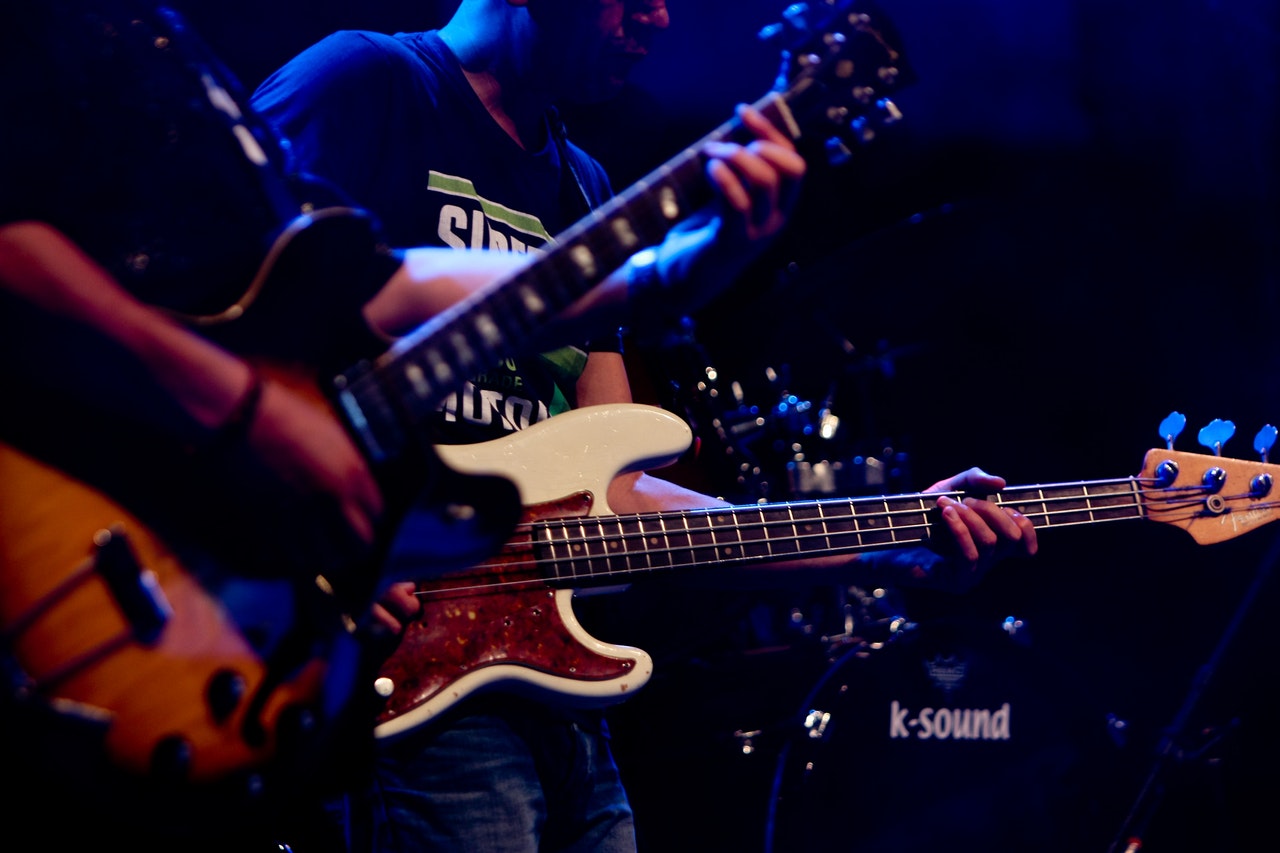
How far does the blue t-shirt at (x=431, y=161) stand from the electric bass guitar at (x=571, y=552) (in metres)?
0.18

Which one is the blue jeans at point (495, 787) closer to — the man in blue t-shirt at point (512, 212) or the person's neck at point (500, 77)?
the man in blue t-shirt at point (512, 212)

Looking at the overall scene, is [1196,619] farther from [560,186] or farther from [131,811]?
[131,811]

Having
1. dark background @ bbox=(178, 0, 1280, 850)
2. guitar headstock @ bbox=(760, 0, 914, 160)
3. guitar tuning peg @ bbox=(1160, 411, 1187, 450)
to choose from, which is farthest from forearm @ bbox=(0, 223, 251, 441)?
guitar tuning peg @ bbox=(1160, 411, 1187, 450)

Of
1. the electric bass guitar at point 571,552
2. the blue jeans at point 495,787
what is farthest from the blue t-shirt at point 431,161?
the blue jeans at point 495,787

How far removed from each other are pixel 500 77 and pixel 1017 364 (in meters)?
3.70

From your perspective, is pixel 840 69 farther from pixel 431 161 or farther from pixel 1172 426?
pixel 1172 426

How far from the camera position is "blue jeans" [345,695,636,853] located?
5.87 ft

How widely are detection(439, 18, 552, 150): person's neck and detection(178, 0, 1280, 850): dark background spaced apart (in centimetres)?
127

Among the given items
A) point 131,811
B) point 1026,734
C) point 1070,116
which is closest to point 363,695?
point 131,811

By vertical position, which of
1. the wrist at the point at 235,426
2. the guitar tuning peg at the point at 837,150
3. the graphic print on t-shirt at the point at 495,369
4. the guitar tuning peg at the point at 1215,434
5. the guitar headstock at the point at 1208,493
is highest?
the guitar tuning peg at the point at 837,150

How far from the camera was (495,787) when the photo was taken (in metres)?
1.81

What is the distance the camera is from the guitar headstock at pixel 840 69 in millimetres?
1571

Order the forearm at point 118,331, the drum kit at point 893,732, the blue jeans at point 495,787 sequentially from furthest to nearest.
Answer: the drum kit at point 893,732
the blue jeans at point 495,787
the forearm at point 118,331

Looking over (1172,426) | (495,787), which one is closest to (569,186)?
(495,787)
